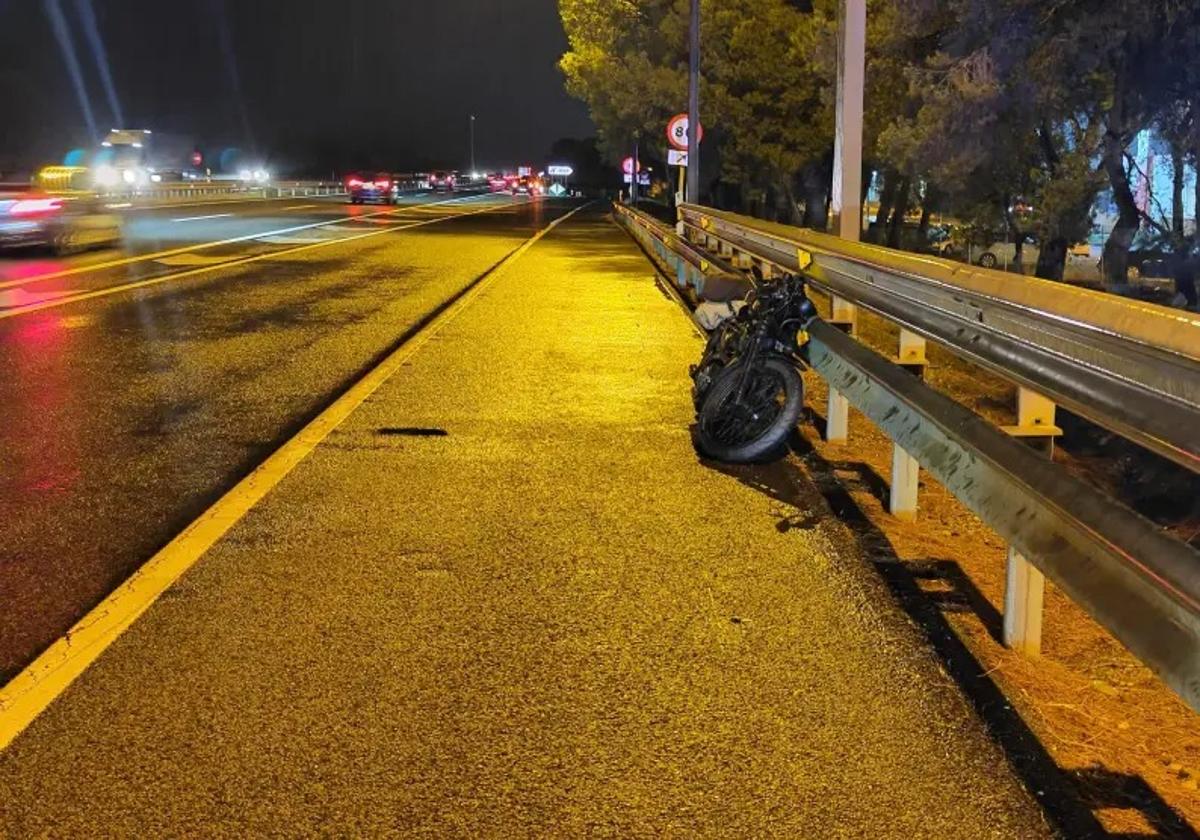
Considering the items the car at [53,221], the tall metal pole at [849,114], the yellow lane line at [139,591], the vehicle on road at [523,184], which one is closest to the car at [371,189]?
the car at [53,221]

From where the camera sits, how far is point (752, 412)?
7395mm

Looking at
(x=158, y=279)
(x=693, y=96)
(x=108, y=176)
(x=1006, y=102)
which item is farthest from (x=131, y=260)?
(x=108, y=176)

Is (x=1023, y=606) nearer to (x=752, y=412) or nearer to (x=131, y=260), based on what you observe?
(x=752, y=412)

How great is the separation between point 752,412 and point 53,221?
18.7 meters

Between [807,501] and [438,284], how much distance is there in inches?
519

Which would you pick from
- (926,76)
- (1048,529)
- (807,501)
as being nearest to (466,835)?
(1048,529)

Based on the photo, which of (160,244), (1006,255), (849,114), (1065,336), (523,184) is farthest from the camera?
(523,184)

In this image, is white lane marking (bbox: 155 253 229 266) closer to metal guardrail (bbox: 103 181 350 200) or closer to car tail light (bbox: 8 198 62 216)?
car tail light (bbox: 8 198 62 216)

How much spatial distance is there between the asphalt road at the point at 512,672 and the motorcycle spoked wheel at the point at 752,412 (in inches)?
6.4

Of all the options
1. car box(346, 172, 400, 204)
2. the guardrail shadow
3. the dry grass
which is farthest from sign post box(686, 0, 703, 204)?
car box(346, 172, 400, 204)

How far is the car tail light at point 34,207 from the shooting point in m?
21.5

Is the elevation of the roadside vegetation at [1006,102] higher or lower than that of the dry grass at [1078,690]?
higher

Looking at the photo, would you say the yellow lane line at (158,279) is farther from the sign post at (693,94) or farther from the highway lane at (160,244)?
the sign post at (693,94)

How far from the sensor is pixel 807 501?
21.7 ft
